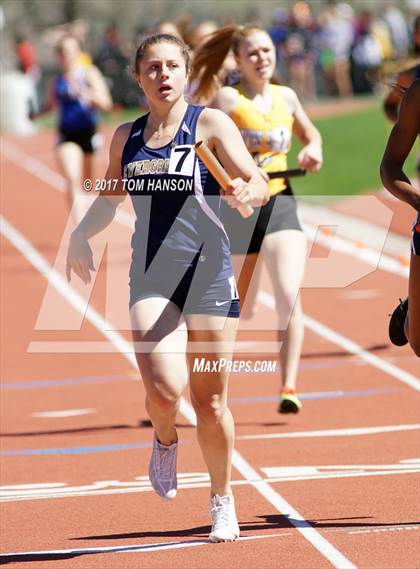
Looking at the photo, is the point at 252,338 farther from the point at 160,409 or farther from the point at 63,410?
the point at 160,409

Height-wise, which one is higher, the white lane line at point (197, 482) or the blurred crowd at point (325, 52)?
the blurred crowd at point (325, 52)

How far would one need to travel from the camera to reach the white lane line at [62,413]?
34.1 feet

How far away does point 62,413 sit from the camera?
412 inches

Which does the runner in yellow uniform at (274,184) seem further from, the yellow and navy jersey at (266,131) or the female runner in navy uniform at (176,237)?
the female runner in navy uniform at (176,237)

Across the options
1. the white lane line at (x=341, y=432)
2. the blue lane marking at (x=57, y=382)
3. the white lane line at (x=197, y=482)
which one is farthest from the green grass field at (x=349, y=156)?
the white lane line at (x=197, y=482)

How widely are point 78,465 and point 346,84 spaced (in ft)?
108

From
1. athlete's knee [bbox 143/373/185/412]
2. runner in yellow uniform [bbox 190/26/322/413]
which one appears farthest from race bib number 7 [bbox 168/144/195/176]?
runner in yellow uniform [bbox 190/26/322/413]

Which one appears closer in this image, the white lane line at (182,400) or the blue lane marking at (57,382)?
the white lane line at (182,400)

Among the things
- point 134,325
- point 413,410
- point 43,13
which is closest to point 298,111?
point 413,410

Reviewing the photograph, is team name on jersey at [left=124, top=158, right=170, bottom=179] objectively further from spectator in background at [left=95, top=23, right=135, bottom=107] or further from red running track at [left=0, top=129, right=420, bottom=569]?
spectator in background at [left=95, top=23, right=135, bottom=107]

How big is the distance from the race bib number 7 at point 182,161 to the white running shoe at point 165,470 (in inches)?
51.8

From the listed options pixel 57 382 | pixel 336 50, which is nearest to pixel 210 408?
pixel 57 382

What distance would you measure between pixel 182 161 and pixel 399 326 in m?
1.66

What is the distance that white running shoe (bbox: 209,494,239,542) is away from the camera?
22.9 ft
